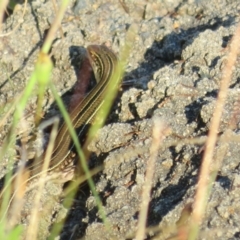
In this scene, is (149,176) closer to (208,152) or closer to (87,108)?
(208,152)

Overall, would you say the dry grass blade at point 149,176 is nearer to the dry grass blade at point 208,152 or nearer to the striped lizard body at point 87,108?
the dry grass blade at point 208,152

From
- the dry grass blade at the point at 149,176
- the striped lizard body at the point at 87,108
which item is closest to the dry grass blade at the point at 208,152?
the dry grass blade at the point at 149,176

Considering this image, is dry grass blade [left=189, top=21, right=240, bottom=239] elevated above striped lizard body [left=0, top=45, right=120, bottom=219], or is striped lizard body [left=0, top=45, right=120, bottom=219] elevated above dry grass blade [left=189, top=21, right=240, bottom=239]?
dry grass blade [left=189, top=21, right=240, bottom=239]

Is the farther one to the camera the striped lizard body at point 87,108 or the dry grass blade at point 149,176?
the striped lizard body at point 87,108

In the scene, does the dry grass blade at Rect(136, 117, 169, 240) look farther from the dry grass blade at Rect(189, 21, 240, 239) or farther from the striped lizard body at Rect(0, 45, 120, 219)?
the striped lizard body at Rect(0, 45, 120, 219)

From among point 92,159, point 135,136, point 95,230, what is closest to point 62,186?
point 92,159

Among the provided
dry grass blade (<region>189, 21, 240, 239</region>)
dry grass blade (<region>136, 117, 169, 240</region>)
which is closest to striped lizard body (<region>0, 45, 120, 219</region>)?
dry grass blade (<region>136, 117, 169, 240</region>)

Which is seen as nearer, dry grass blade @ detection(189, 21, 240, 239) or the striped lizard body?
dry grass blade @ detection(189, 21, 240, 239)

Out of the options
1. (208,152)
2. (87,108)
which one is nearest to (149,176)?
(208,152)

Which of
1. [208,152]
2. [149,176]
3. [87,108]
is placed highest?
[149,176]

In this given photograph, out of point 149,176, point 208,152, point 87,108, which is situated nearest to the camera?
point 149,176

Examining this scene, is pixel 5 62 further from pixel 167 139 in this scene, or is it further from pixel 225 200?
pixel 225 200
